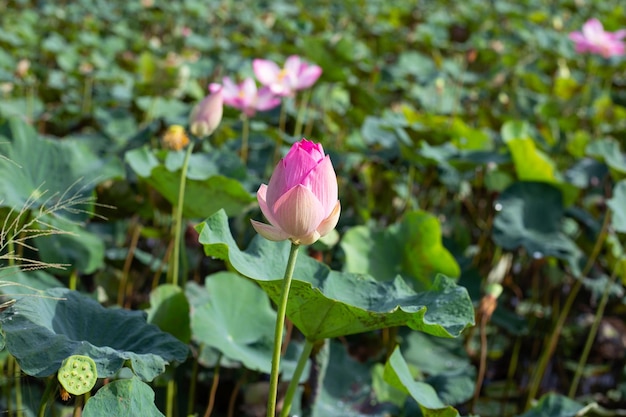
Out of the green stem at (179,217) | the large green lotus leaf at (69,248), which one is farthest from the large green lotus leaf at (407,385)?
the large green lotus leaf at (69,248)

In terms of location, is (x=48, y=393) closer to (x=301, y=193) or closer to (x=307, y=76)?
(x=301, y=193)

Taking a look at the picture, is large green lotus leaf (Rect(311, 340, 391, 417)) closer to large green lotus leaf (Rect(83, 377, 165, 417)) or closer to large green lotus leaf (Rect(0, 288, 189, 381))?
large green lotus leaf (Rect(0, 288, 189, 381))

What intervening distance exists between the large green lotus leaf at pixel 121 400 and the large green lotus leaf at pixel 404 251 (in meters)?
0.61

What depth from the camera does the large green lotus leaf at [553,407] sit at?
1.20m

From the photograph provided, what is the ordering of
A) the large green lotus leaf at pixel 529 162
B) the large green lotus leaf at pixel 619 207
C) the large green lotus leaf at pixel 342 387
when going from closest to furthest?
the large green lotus leaf at pixel 342 387 < the large green lotus leaf at pixel 619 207 < the large green lotus leaf at pixel 529 162

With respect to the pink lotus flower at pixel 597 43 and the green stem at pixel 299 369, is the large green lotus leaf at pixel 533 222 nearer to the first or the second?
the green stem at pixel 299 369

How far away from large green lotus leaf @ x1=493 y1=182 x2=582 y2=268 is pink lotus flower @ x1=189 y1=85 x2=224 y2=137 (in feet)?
2.10

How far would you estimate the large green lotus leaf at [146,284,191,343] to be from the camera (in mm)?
1123

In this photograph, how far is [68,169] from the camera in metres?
1.37

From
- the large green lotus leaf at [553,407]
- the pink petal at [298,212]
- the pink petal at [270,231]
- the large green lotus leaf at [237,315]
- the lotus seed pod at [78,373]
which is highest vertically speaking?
the pink petal at [298,212]

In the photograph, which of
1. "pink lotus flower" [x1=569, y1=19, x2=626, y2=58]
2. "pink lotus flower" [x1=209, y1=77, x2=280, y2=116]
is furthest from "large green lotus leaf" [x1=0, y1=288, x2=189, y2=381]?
"pink lotus flower" [x1=569, y1=19, x2=626, y2=58]

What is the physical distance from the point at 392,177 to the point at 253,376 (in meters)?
0.77

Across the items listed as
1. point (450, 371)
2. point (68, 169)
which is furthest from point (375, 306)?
point (68, 169)

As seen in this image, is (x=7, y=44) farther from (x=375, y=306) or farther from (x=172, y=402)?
(x=375, y=306)
